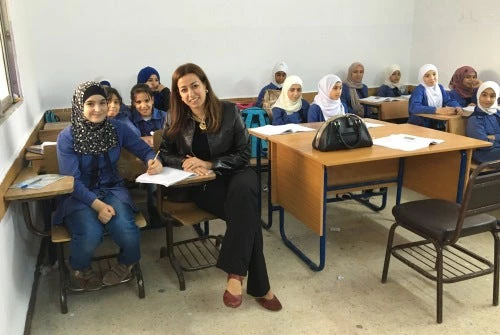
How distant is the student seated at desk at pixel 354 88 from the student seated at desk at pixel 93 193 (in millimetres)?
3354

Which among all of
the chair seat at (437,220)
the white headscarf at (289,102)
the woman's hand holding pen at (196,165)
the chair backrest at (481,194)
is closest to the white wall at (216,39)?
the white headscarf at (289,102)

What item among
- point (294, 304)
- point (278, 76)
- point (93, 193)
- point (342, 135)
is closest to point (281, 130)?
point (342, 135)

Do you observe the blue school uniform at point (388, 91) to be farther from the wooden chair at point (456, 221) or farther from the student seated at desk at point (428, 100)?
the wooden chair at point (456, 221)

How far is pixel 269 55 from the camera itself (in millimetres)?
4973

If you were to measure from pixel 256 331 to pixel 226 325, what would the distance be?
153 mm

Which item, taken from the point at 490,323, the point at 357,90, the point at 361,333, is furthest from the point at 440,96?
the point at 361,333

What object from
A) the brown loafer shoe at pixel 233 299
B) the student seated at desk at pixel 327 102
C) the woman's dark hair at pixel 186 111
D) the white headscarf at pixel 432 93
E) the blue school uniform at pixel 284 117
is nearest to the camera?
the brown loafer shoe at pixel 233 299

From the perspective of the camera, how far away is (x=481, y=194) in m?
1.94

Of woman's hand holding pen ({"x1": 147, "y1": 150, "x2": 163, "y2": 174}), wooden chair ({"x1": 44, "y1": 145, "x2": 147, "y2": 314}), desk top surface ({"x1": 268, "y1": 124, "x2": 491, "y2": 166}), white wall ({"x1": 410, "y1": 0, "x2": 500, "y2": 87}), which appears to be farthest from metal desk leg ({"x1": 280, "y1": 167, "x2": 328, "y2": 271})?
white wall ({"x1": 410, "y1": 0, "x2": 500, "y2": 87})

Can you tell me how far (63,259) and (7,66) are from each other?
1.22 metres

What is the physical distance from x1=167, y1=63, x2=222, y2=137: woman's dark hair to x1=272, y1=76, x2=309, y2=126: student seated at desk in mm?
1542

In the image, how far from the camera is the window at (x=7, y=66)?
8.30ft

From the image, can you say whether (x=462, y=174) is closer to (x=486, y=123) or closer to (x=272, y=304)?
(x=486, y=123)

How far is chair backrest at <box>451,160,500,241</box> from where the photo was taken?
6.23 feet
